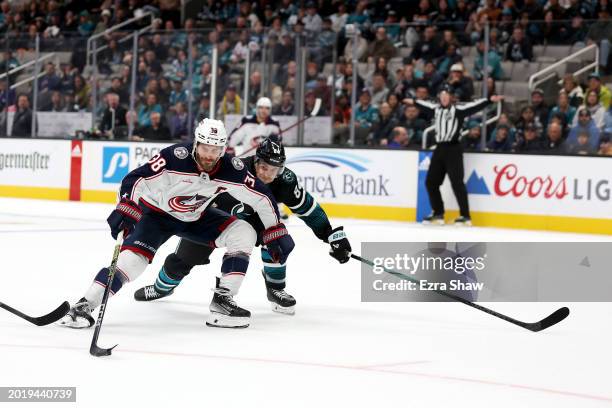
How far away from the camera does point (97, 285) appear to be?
17.4 ft

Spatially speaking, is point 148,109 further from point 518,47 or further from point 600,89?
point 600,89

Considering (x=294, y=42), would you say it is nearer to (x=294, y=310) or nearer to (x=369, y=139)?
(x=369, y=139)

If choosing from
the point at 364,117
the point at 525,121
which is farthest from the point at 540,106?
the point at 364,117

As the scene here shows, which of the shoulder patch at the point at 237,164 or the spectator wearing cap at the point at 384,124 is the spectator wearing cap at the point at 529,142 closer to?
the spectator wearing cap at the point at 384,124

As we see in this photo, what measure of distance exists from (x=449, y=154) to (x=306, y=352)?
7761mm

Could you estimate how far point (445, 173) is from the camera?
41.0 ft

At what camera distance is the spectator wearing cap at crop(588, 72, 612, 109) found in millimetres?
11805

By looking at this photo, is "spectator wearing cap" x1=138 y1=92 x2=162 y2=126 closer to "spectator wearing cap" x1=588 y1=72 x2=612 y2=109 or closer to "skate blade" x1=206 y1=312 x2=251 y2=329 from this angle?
"spectator wearing cap" x1=588 y1=72 x2=612 y2=109

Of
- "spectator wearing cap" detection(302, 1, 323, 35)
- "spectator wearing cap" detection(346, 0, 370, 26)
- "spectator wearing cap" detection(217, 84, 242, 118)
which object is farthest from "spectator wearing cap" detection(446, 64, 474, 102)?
"spectator wearing cap" detection(302, 1, 323, 35)

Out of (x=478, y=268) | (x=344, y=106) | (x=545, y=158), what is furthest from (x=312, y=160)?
(x=478, y=268)

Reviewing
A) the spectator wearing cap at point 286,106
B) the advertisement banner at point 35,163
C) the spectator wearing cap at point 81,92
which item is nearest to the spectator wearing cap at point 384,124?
the spectator wearing cap at point 286,106

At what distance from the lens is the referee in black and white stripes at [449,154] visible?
1229 cm

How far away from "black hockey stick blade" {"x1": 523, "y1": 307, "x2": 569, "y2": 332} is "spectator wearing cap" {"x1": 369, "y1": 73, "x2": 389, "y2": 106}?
7.72m

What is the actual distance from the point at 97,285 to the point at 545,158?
764 centimetres
